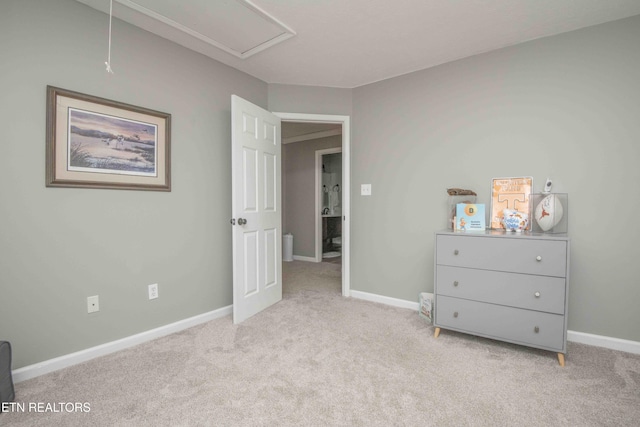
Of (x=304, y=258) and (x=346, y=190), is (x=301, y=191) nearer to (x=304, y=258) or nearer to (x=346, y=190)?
(x=304, y=258)

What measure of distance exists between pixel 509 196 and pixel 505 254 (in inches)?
25.0

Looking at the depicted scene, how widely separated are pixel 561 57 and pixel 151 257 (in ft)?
11.6

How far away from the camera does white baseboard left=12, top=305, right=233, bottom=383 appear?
1.73 metres

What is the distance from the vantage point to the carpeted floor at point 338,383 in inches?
56.1

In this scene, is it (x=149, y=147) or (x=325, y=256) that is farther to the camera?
(x=325, y=256)

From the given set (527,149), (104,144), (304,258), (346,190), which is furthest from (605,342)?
(304,258)

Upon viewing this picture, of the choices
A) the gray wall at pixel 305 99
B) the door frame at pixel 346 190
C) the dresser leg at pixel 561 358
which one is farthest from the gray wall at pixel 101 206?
the dresser leg at pixel 561 358

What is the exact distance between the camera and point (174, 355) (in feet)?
6.63

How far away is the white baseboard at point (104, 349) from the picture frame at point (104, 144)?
3.61 feet

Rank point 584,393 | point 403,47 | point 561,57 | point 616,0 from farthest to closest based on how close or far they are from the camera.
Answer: point 403,47 < point 561,57 < point 616,0 < point 584,393

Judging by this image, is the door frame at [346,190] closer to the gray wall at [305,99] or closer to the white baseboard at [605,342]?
the gray wall at [305,99]

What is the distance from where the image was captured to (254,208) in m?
2.78

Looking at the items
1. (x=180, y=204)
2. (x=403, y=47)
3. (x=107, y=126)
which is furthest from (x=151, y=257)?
(x=403, y=47)

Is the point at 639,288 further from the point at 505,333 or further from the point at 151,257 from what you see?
the point at 151,257
